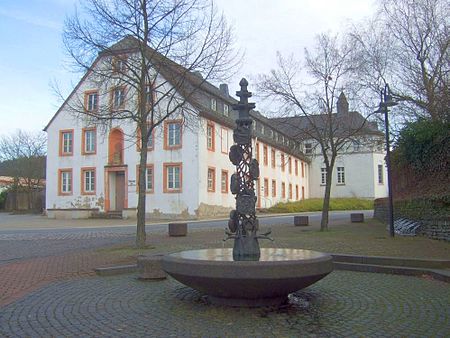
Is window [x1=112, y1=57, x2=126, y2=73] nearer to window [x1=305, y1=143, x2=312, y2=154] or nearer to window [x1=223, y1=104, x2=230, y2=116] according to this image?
window [x1=305, y1=143, x2=312, y2=154]

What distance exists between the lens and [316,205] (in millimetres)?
50562

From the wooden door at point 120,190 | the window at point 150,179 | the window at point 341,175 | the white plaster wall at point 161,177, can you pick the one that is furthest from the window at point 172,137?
the window at point 341,175

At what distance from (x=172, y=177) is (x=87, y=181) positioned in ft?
26.1

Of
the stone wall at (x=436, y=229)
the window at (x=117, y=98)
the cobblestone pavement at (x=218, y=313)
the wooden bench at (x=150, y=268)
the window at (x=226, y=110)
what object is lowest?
the cobblestone pavement at (x=218, y=313)

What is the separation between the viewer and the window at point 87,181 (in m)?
38.5

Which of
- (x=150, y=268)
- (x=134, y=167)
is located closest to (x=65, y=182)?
(x=134, y=167)

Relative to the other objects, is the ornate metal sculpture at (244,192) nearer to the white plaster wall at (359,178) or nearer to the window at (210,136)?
the window at (210,136)

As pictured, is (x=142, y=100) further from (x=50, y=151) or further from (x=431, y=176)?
(x=50, y=151)

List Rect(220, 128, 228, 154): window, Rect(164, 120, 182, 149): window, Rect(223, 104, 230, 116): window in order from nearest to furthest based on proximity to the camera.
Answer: Rect(164, 120, 182, 149): window < Rect(220, 128, 228, 154): window < Rect(223, 104, 230, 116): window

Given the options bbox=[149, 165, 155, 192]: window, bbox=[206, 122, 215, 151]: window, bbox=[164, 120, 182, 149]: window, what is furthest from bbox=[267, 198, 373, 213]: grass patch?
bbox=[164, 120, 182, 149]: window

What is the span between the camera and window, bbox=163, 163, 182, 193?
35.2 metres

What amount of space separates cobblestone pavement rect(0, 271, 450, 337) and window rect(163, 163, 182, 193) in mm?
26219

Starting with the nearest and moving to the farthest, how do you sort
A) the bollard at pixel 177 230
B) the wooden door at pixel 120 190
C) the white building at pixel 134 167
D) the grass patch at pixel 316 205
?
the bollard at pixel 177 230
the white building at pixel 134 167
the wooden door at pixel 120 190
the grass patch at pixel 316 205

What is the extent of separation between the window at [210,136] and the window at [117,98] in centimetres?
1902
